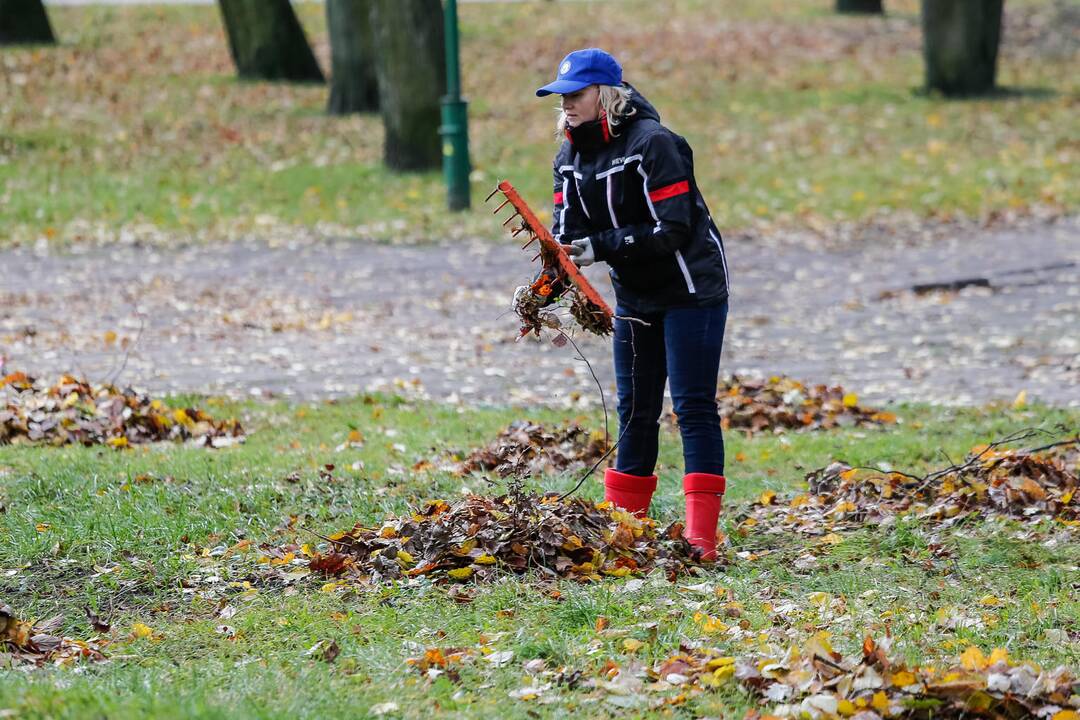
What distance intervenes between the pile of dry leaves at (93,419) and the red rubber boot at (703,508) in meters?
3.18

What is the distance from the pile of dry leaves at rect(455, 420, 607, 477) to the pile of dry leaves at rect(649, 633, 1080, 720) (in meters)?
2.58

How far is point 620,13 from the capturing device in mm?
28375

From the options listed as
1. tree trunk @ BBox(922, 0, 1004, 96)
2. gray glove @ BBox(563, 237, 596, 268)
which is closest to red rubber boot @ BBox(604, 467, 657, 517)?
gray glove @ BBox(563, 237, 596, 268)

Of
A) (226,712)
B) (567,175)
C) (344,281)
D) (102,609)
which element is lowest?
(344,281)

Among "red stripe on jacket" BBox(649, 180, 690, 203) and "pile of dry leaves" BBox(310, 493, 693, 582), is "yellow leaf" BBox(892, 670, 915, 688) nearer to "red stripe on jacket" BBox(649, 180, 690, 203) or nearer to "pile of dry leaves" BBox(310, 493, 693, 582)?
"pile of dry leaves" BBox(310, 493, 693, 582)

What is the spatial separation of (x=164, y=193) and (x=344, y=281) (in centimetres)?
457

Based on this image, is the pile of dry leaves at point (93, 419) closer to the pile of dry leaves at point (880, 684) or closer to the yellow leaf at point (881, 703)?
the pile of dry leaves at point (880, 684)

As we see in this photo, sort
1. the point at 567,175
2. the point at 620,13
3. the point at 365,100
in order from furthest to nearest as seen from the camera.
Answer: the point at 620,13 < the point at 365,100 < the point at 567,175

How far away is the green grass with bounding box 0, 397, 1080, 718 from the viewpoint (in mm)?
3943

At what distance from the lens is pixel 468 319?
12.1 m

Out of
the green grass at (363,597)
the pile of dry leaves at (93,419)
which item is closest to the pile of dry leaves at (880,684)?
the green grass at (363,597)

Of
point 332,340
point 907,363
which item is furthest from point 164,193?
point 907,363

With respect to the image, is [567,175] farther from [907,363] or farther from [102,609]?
[907,363]

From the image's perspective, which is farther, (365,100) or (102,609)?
(365,100)
